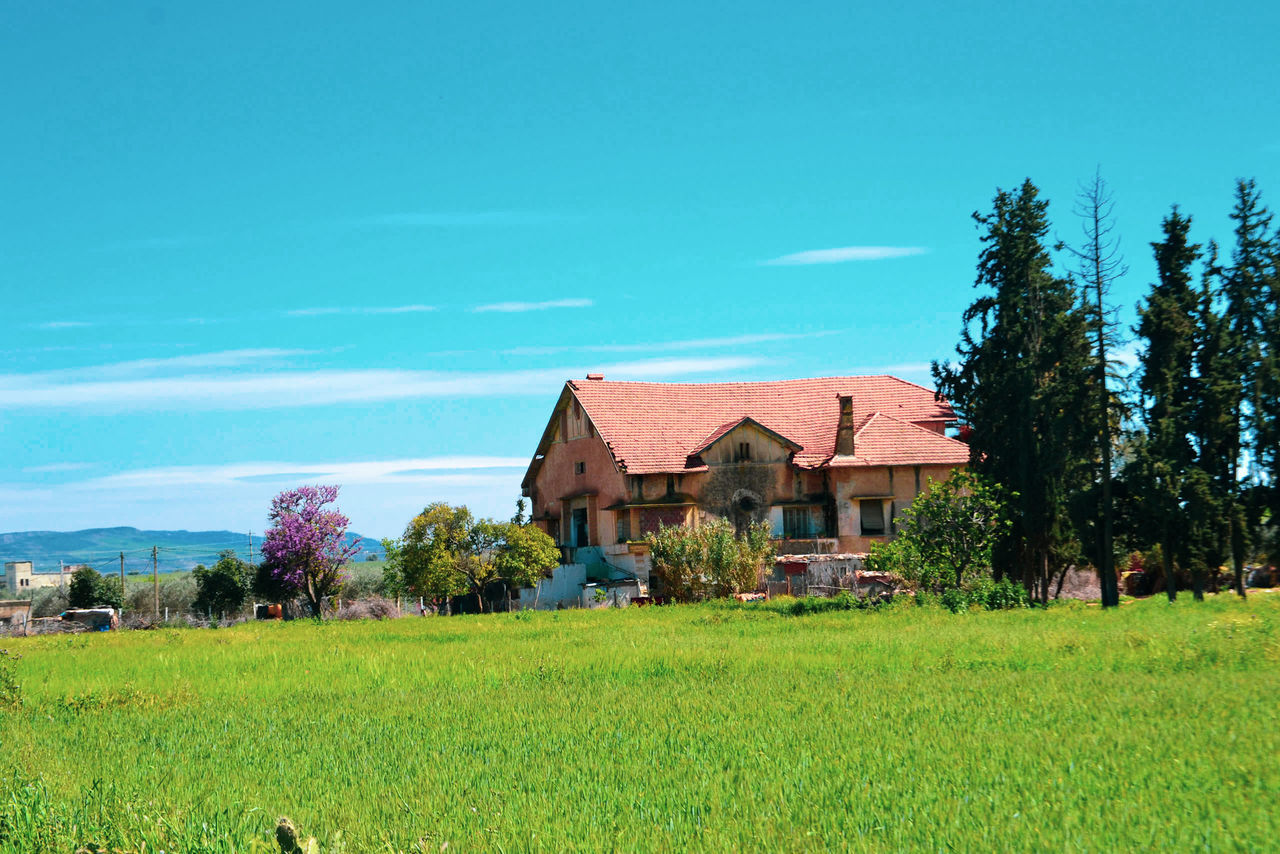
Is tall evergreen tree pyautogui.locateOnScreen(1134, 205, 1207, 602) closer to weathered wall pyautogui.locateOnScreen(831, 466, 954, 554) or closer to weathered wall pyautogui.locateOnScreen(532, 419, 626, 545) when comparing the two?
weathered wall pyautogui.locateOnScreen(831, 466, 954, 554)

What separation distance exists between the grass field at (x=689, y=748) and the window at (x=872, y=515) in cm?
2573

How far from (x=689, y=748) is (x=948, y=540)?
22693 millimetres

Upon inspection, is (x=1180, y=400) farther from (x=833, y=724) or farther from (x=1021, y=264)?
(x=833, y=724)

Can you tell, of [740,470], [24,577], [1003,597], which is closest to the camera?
[1003,597]

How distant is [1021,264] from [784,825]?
32046mm

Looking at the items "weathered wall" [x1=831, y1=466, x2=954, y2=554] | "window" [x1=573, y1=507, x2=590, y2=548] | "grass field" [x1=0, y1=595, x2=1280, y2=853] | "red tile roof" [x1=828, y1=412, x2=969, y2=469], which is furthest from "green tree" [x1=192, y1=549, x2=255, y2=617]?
"grass field" [x1=0, y1=595, x2=1280, y2=853]

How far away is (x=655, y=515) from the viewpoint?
45875 millimetres

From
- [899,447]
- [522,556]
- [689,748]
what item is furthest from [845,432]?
[689,748]

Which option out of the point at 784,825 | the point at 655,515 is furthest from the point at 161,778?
the point at 655,515

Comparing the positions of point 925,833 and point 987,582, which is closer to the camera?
point 925,833

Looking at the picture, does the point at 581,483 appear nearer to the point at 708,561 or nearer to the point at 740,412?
the point at 740,412

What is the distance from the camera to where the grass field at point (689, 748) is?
23.5 feet

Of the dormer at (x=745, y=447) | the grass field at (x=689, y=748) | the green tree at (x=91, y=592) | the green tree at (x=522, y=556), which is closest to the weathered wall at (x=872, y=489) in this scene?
the dormer at (x=745, y=447)

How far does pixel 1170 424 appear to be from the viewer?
2948 centimetres
